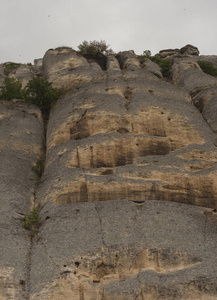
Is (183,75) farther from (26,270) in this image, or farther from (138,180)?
(26,270)

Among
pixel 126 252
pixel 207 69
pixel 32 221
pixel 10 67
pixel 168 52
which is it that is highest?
pixel 168 52

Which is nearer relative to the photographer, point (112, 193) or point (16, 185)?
point (112, 193)

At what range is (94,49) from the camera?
4150 centimetres

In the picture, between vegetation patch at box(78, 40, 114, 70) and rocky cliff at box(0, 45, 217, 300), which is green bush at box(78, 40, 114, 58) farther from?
rocky cliff at box(0, 45, 217, 300)

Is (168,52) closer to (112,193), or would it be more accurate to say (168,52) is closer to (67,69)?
(67,69)

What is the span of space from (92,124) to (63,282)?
10.7 metres

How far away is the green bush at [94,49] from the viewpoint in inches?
1601

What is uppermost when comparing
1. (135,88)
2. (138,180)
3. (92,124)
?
(135,88)

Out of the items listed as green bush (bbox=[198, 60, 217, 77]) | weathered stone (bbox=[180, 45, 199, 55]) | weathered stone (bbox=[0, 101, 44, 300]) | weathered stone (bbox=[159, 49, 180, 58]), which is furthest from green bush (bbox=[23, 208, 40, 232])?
weathered stone (bbox=[180, 45, 199, 55])

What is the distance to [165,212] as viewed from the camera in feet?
59.6

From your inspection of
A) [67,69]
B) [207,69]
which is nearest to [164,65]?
[207,69]

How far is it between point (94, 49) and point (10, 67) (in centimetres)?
824

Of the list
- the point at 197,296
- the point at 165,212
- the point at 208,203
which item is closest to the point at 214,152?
the point at 208,203

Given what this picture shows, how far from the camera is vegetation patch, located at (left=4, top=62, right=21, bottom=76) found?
1620 inches
